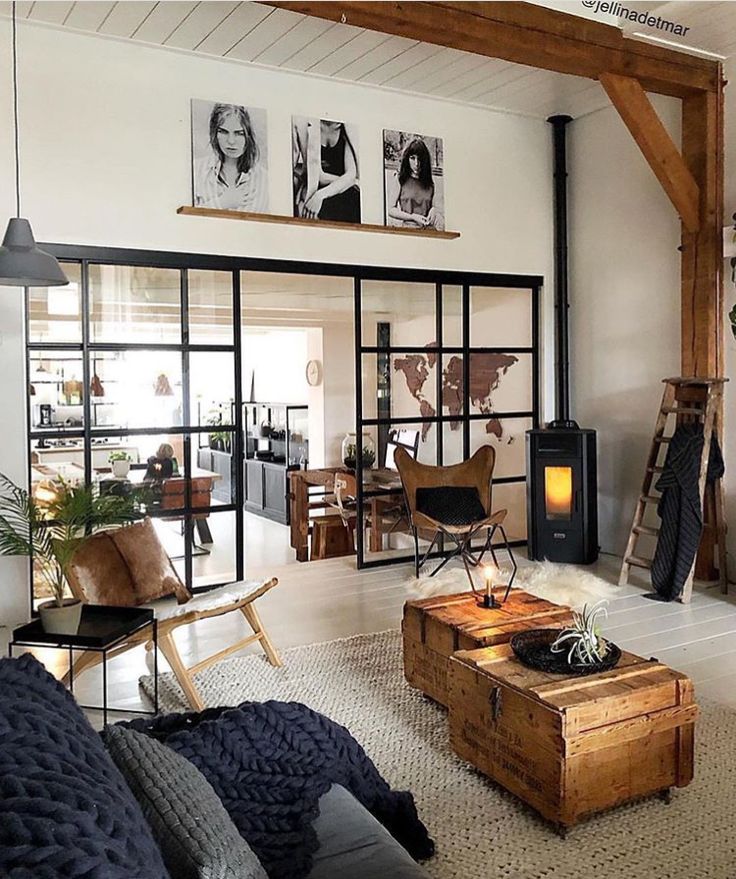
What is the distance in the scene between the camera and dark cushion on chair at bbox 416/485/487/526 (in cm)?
540

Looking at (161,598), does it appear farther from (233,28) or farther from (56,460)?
(233,28)

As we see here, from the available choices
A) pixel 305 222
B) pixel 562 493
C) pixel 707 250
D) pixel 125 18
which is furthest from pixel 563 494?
pixel 125 18

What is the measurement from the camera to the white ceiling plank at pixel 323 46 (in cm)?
460

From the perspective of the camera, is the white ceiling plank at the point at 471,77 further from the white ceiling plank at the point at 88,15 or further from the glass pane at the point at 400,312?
the white ceiling plank at the point at 88,15

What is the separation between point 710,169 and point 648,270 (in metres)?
0.79

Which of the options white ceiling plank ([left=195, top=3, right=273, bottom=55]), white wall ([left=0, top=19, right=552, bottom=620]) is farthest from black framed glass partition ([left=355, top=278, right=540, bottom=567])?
white ceiling plank ([left=195, top=3, right=273, bottom=55])

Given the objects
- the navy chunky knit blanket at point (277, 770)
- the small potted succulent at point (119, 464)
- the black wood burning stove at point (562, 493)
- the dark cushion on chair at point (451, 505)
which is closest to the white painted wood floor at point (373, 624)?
the black wood burning stove at point (562, 493)

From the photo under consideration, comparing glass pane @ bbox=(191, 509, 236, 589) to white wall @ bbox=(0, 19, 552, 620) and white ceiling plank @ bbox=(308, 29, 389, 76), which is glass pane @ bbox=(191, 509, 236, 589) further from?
white ceiling plank @ bbox=(308, 29, 389, 76)

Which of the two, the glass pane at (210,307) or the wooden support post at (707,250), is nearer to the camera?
the glass pane at (210,307)

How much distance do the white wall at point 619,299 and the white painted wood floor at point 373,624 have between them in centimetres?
83

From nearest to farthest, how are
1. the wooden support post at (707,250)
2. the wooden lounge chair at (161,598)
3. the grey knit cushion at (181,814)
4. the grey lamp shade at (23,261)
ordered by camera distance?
the grey knit cushion at (181,814) < the wooden lounge chair at (161,598) < the grey lamp shade at (23,261) < the wooden support post at (707,250)

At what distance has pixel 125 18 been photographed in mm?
4387

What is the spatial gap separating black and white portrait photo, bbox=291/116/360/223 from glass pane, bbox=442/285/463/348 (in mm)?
903

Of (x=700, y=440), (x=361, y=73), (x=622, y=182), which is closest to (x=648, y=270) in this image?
(x=622, y=182)
